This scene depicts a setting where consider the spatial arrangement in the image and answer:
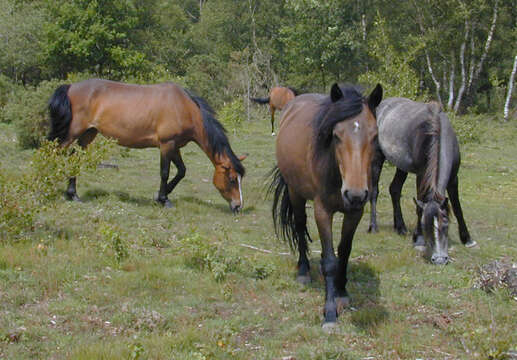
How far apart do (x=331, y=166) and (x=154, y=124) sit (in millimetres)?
5463

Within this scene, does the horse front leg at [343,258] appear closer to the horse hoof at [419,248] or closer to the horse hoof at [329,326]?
the horse hoof at [329,326]

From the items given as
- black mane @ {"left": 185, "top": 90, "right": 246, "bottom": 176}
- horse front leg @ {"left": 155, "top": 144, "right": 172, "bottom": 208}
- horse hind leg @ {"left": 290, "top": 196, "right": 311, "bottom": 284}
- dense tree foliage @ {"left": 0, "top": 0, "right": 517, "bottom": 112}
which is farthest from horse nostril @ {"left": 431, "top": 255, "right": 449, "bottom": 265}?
dense tree foliage @ {"left": 0, "top": 0, "right": 517, "bottom": 112}

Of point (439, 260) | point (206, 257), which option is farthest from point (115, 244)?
point (439, 260)

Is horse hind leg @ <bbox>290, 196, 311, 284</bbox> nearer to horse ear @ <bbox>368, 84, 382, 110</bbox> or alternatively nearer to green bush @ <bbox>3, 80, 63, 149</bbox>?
horse ear @ <bbox>368, 84, 382, 110</bbox>

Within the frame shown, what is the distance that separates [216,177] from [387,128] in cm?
317

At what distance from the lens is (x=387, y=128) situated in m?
8.08

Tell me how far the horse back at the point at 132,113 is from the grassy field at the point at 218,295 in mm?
1302

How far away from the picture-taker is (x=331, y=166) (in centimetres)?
444

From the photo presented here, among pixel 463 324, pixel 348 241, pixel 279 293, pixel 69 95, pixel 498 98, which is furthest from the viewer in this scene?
pixel 498 98

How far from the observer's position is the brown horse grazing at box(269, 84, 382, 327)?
155 inches

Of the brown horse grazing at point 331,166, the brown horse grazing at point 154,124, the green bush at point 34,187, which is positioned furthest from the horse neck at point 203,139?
the brown horse grazing at point 331,166

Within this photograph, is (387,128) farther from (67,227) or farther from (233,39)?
(233,39)

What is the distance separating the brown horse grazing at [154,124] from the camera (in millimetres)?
9078

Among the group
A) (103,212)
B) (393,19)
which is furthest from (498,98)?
(103,212)
